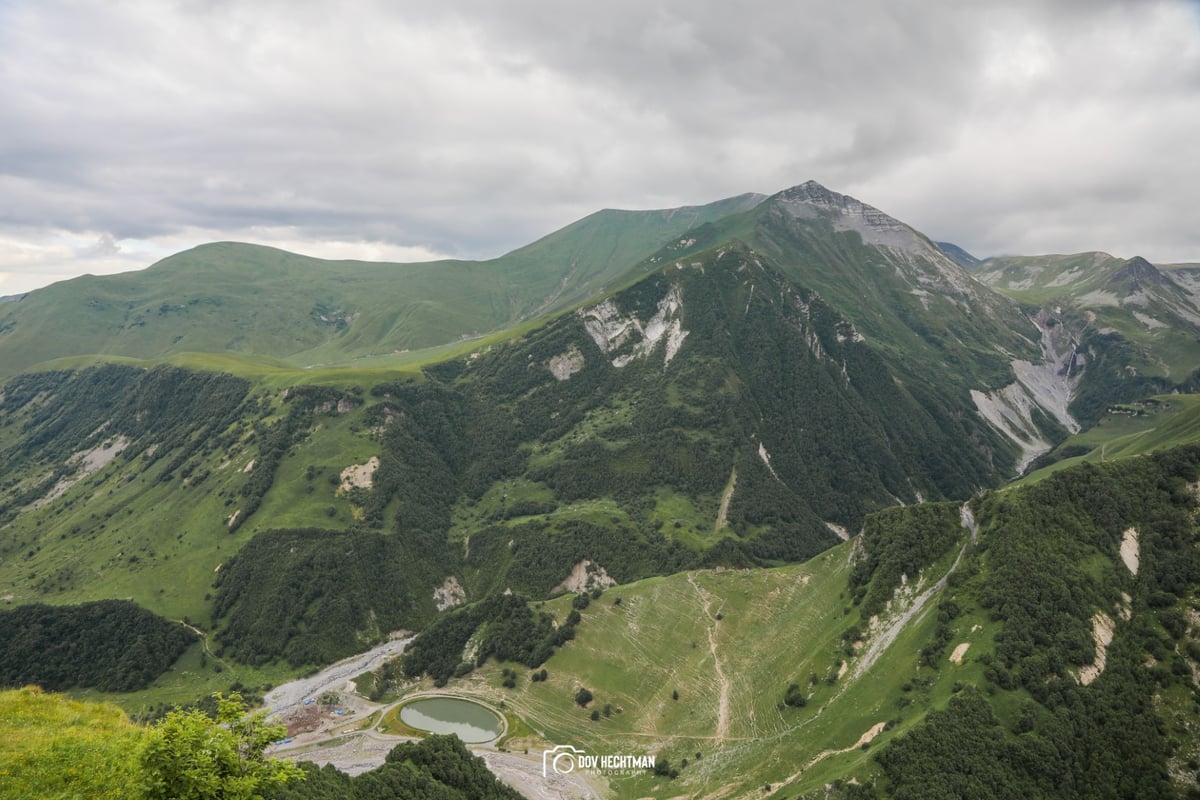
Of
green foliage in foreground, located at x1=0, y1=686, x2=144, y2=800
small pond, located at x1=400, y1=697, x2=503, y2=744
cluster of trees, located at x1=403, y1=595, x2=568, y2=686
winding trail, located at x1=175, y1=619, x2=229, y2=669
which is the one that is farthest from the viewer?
winding trail, located at x1=175, y1=619, x2=229, y2=669

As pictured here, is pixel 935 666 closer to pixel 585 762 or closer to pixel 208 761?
pixel 585 762

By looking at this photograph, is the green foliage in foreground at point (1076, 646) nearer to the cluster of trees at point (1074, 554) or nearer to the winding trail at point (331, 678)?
the cluster of trees at point (1074, 554)

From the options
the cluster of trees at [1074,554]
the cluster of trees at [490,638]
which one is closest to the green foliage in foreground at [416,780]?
the cluster of trees at [490,638]

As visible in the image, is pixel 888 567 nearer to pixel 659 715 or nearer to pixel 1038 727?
pixel 1038 727

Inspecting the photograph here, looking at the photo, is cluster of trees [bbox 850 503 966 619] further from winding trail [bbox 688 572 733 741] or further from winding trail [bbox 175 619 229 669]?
winding trail [bbox 175 619 229 669]

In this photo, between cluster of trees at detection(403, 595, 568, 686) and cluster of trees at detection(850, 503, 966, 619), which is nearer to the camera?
cluster of trees at detection(850, 503, 966, 619)

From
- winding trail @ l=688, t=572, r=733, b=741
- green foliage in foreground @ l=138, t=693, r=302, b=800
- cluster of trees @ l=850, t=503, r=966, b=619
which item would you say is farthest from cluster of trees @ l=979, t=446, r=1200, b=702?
green foliage in foreground @ l=138, t=693, r=302, b=800
